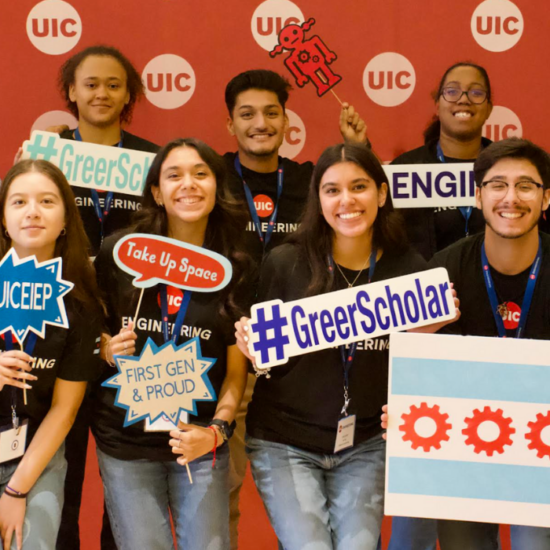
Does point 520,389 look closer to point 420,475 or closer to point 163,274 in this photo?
point 420,475

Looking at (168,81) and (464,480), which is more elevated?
(168,81)

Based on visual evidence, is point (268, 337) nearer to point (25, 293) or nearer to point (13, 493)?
point (25, 293)

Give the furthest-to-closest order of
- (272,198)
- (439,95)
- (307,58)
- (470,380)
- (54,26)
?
(54,26) → (307,58) → (439,95) → (272,198) → (470,380)

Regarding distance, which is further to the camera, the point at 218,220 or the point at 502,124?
the point at 502,124

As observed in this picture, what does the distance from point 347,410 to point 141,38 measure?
2061mm

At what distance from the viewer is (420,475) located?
2.13 meters

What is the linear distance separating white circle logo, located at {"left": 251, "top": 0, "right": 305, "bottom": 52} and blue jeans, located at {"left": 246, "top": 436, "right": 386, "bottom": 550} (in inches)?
77.7

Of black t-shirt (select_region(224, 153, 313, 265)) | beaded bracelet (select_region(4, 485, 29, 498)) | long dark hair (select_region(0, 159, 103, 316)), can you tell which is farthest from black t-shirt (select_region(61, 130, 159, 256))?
beaded bracelet (select_region(4, 485, 29, 498))

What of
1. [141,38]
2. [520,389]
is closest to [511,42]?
[141,38]

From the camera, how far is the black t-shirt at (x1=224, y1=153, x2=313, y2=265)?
9.55ft

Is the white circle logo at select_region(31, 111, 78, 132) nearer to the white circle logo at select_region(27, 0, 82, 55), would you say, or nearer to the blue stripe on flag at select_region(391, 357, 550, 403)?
the white circle logo at select_region(27, 0, 82, 55)

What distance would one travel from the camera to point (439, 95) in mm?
3096

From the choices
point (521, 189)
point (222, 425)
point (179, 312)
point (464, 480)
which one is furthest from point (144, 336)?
point (521, 189)

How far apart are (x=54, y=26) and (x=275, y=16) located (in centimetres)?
103
